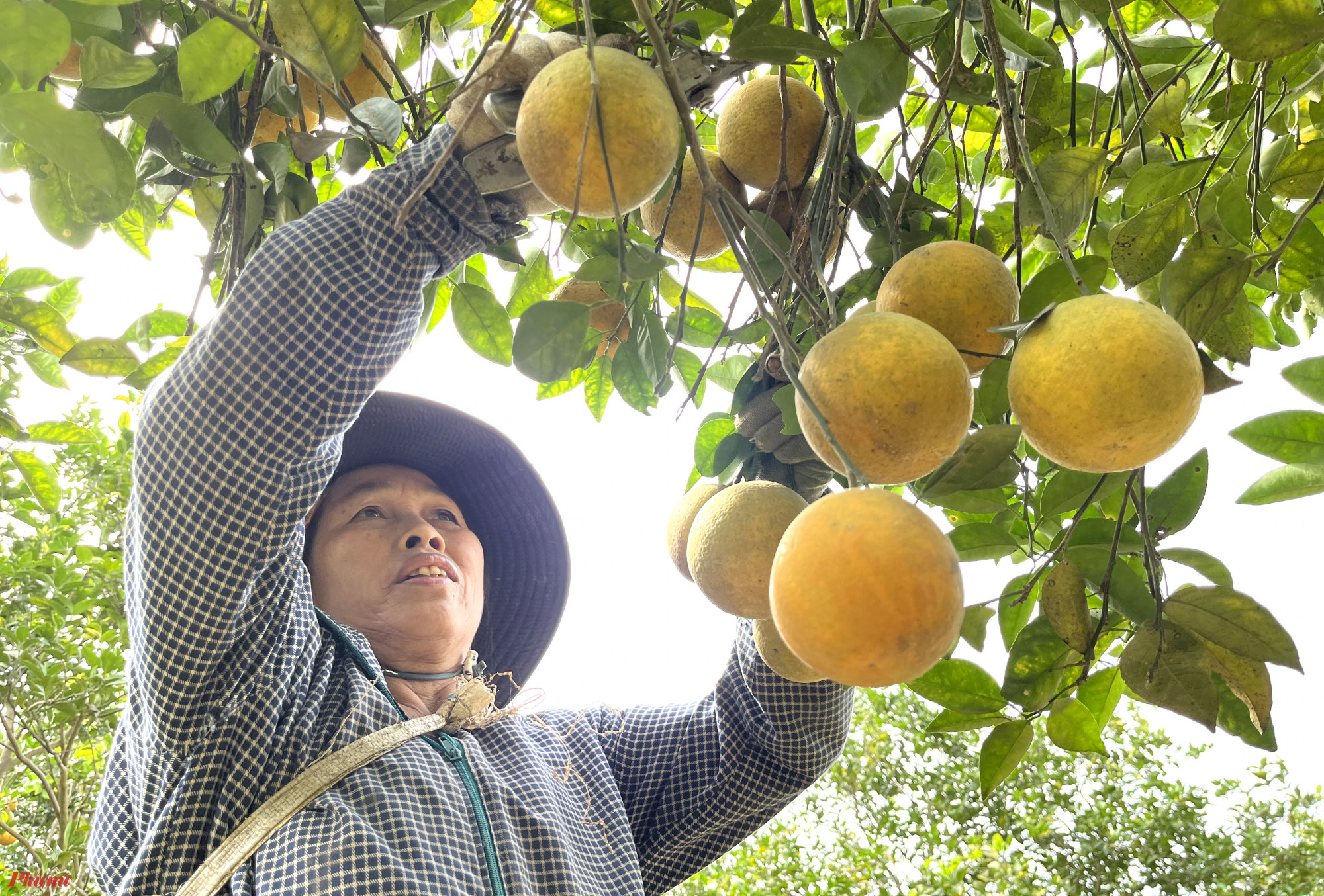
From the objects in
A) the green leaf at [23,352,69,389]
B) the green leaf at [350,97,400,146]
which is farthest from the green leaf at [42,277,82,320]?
the green leaf at [350,97,400,146]

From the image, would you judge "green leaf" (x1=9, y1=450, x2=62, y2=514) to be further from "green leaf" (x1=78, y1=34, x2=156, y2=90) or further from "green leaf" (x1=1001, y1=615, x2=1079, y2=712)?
"green leaf" (x1=1001, y1=615, x2=1079, y2=712)

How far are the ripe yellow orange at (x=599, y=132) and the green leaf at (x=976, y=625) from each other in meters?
0.40

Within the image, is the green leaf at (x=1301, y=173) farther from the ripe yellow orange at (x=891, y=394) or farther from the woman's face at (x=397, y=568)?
the woman's face at (x=397, y=568)

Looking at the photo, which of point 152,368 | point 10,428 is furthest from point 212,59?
point 10,428

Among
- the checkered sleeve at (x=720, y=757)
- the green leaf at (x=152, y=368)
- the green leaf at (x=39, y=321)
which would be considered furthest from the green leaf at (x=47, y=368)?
the checkered sleeve at (x=720, y=757)

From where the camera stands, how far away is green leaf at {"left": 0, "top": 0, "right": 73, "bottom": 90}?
54 centimetres

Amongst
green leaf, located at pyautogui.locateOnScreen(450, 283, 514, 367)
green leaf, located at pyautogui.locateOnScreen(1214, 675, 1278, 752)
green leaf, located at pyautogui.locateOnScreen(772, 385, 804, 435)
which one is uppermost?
green leaf, located at pyautogui.locateOnScreen(450, 283, 514, 367)

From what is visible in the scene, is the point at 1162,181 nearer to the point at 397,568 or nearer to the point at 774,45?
the point at 774,45

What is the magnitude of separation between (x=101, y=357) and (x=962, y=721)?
2.60 feet

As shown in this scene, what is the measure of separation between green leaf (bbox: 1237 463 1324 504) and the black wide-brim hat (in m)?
0.99

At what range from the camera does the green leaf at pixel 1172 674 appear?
57cm

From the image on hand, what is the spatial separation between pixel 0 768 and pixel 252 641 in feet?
6.01

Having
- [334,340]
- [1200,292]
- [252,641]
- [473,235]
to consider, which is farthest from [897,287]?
[252,641]

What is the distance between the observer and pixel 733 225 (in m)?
0.50
